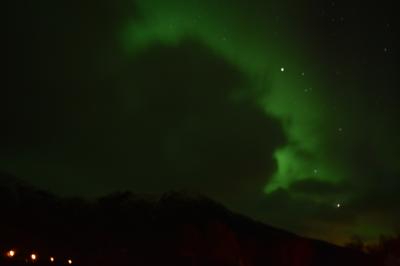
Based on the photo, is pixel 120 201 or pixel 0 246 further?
pixel 120 201

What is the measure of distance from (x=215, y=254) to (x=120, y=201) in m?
69.3

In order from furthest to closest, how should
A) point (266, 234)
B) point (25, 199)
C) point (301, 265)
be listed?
point (25, 199) → point (266, 234) → point (301, 265)

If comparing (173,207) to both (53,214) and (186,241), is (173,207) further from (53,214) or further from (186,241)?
(186,241)

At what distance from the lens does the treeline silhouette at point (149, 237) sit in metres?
91.2

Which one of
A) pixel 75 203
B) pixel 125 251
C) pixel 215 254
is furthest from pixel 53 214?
pixel 215 254

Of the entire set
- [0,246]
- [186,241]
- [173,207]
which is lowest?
[0,246]

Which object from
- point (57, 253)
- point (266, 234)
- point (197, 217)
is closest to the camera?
point (57, 253)

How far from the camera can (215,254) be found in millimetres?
95562

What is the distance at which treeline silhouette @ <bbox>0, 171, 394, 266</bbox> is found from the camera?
9119 cm

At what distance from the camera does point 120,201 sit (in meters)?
160

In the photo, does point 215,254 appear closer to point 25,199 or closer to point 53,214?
point 53,214

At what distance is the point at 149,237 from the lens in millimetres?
111312

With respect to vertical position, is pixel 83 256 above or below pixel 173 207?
below

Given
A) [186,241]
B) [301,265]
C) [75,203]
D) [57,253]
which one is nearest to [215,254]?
[186,241]
